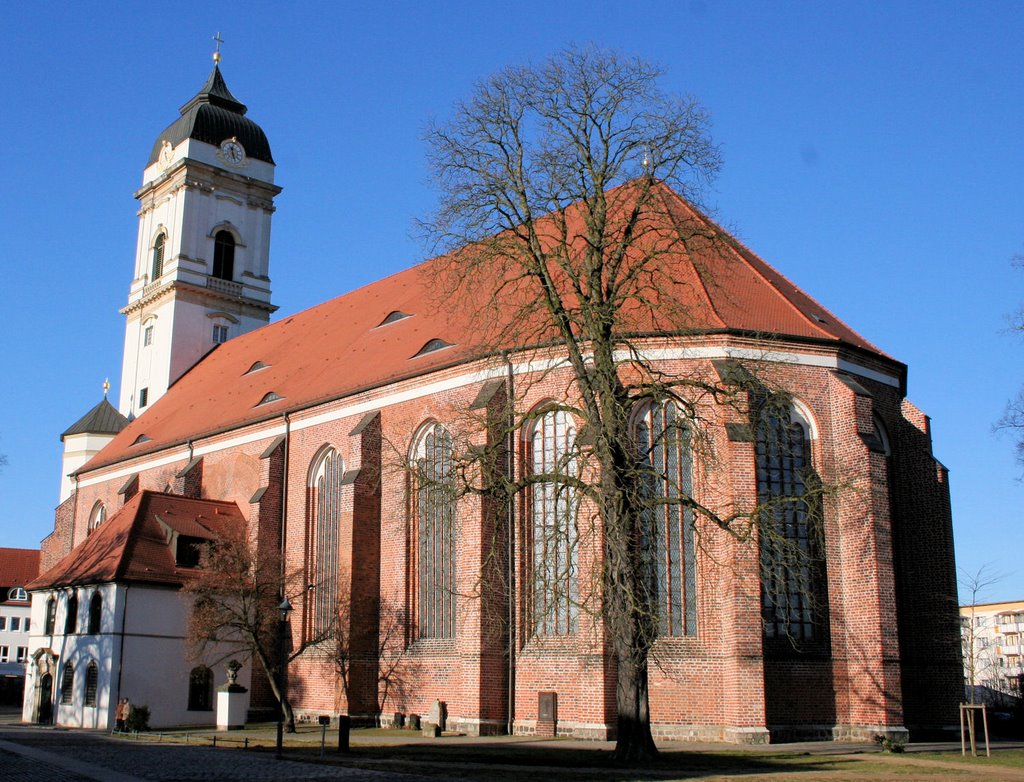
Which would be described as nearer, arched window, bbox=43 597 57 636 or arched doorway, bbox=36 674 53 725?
arched doorway, bbox=36 674 53 725

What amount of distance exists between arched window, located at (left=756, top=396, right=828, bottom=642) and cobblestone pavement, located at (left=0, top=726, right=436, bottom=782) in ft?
36.4

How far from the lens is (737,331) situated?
1041 inches

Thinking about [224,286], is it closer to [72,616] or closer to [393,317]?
[393,317]

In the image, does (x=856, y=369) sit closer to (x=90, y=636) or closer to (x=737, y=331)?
(x=737, y=331)

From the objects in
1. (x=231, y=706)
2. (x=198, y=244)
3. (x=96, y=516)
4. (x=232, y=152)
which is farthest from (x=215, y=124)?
(x=231, y=706)

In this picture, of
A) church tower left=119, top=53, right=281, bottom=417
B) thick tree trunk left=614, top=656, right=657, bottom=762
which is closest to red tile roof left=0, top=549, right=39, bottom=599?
church tower left=119, top=53, right=281, bottom=417

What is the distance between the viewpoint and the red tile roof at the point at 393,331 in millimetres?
26359

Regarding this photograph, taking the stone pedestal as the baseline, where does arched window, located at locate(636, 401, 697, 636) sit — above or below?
above

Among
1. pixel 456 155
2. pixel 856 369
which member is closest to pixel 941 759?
pixel 856 369

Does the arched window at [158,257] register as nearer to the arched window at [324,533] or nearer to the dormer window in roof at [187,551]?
the dormer window in roof at [187,551]

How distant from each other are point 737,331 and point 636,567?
7804 mm

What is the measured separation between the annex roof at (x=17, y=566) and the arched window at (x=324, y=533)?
Result: 41.7 m

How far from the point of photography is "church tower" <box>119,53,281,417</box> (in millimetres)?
48406

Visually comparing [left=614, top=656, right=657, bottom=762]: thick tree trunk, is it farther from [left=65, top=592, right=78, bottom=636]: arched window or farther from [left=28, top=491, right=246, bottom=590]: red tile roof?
[left=65, top=592, right=78, bottom=636]: arched window
